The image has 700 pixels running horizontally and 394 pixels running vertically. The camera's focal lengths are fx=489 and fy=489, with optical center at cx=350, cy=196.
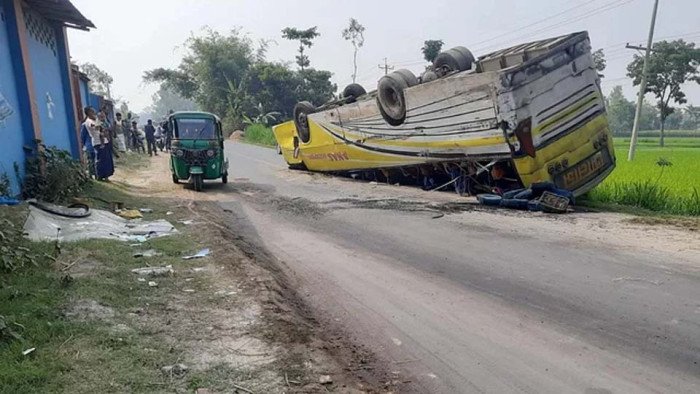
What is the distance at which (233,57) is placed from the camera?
52656 mm

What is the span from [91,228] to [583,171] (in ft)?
29.2

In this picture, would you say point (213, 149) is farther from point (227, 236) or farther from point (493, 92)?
point (493, 92)

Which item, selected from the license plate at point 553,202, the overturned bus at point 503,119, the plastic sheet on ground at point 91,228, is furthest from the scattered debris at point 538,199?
the plastic sheet on ground at point 91,228

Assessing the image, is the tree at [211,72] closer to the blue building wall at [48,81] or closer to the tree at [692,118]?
the blue building wall at [48,81]

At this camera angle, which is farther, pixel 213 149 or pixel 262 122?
pixel 262 122

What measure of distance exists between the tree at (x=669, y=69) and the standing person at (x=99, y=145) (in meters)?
39.0

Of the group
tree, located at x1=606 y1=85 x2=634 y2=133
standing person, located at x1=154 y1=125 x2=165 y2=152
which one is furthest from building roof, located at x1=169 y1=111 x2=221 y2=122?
tree, located at x1=606 y1=85 x2=634 y2=133

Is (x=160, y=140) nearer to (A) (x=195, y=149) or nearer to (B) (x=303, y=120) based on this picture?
(B) (x=303, y=120)

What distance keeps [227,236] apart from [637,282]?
540 cm

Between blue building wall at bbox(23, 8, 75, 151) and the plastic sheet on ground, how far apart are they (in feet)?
11.7

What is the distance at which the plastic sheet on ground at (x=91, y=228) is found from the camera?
257 inches

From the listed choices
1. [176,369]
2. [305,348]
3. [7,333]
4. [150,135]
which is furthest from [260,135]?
[176,369]

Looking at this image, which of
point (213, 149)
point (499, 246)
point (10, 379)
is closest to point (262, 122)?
point (213, 149)

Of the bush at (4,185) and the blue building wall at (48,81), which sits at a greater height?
the blue building wall at (48,81)
